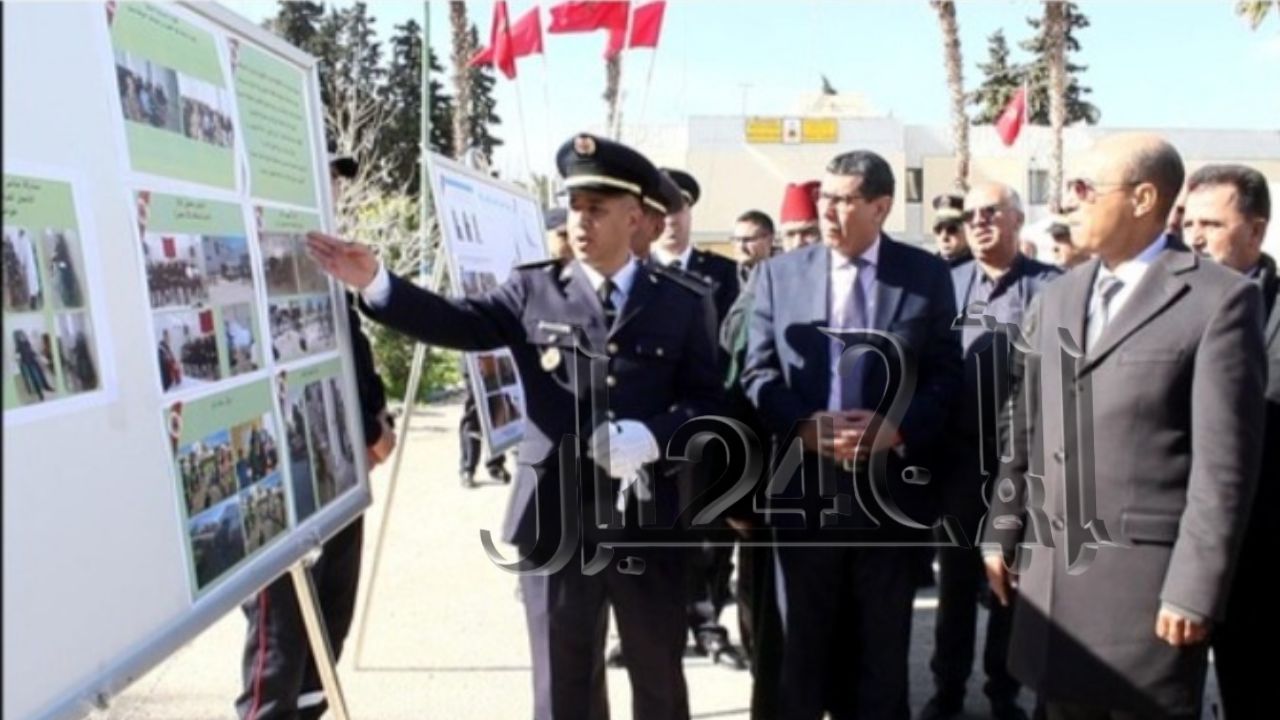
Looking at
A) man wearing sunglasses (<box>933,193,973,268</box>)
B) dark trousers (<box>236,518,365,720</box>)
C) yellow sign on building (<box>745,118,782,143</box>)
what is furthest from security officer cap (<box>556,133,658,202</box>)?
yellow sign on building (<box>745,118,782,143</box>)

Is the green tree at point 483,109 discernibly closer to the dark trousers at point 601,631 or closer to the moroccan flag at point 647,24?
the moroccan flag at point 647,24

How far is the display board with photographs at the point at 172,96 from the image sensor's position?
170 centimetres

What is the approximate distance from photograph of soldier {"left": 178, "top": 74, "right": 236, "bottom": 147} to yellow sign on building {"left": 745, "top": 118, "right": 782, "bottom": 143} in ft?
122

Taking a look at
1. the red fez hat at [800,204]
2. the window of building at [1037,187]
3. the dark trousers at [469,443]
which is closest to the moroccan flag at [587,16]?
the dark trousers at [469,443]

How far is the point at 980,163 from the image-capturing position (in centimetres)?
3916

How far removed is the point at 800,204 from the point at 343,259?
388cm

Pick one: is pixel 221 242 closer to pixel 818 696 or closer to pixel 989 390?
pixel 818 696

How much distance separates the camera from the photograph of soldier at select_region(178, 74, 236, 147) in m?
1.89

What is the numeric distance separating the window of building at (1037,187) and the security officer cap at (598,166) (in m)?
38.4

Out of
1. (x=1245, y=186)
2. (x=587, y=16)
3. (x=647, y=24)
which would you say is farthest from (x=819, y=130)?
(x=1245, y=186)

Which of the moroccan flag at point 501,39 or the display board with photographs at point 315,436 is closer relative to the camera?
the display board with photographs at point 315,436

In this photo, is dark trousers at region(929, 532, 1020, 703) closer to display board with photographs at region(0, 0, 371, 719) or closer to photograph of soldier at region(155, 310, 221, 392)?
display board with photographs at region(0, 0, 371, 719)

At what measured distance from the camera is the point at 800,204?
5992mm

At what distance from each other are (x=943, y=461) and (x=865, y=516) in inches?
32.8
